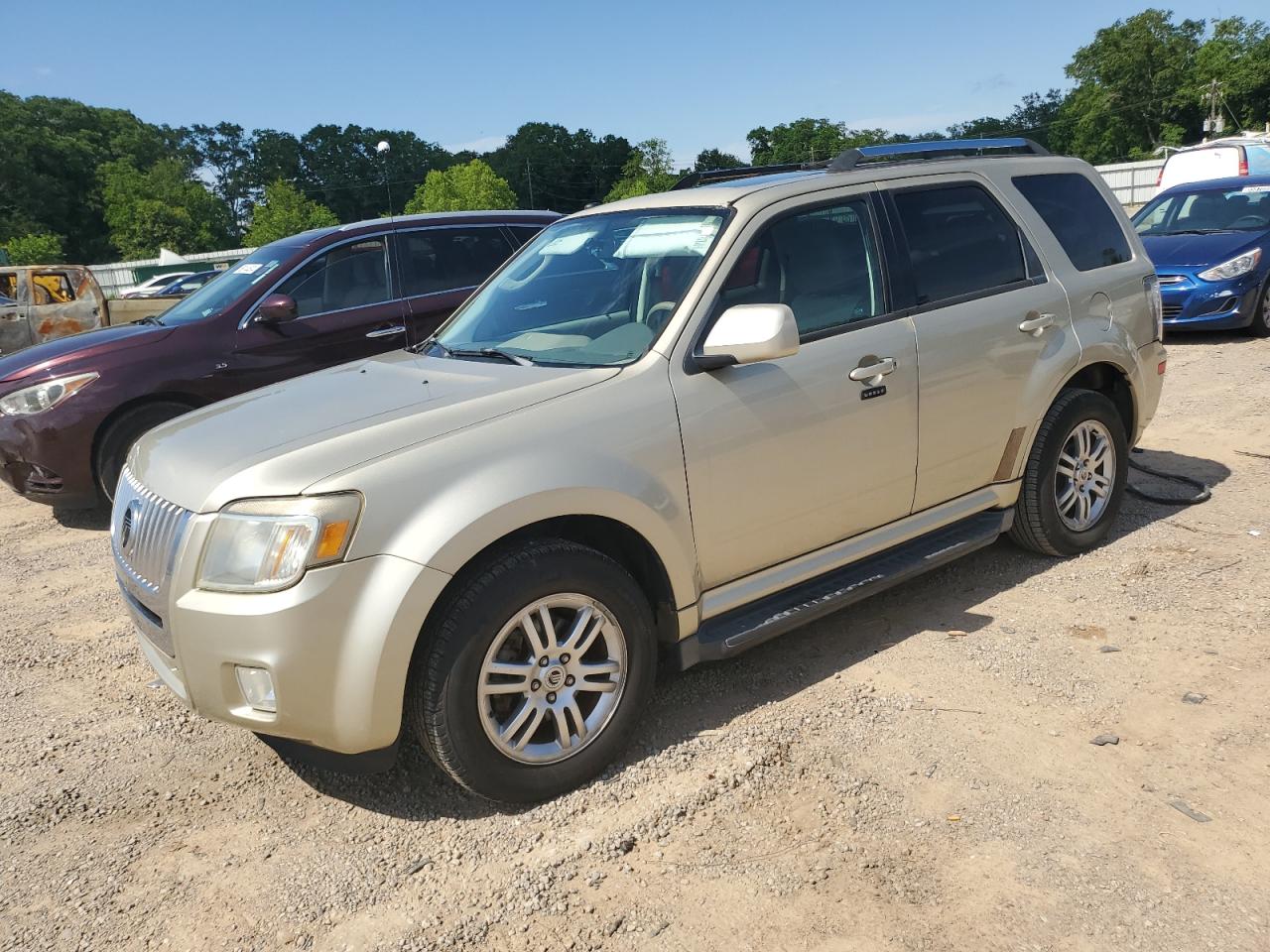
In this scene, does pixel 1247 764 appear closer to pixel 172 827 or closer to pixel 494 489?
pixel 494 489

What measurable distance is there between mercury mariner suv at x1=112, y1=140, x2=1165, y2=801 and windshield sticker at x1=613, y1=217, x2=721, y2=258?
0.05 ft

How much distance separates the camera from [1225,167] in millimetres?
17391

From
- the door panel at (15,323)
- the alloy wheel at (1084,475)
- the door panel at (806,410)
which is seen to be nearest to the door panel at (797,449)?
the door panel at (806,410)

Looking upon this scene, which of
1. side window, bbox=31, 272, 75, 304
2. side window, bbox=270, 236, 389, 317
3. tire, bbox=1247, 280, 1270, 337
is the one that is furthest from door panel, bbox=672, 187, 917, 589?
side window, bbox=31, 272, 75, 304

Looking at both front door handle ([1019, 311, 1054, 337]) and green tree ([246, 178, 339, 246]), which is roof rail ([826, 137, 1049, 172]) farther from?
green tree ([246, 178, 339, 246])

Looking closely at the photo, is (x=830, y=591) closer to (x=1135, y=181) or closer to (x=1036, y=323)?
(x=1036, y=323)

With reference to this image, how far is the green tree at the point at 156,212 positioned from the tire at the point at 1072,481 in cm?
8529

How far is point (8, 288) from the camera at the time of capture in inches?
588

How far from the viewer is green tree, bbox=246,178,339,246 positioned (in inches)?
2719

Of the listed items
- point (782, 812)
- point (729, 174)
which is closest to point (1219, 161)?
point (729, 174)

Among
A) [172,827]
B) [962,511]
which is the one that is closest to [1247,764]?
[962,511]

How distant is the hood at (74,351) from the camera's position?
6516mm

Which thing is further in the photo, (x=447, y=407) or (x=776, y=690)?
(x=776, y=690)

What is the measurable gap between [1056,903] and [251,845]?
2.32m
